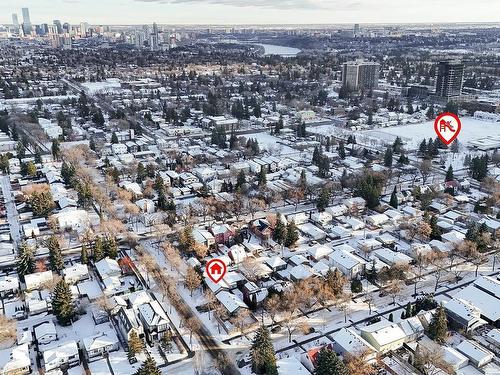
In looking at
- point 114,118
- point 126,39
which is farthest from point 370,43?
point 114,118

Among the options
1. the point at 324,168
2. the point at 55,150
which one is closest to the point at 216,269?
the point at 324,168

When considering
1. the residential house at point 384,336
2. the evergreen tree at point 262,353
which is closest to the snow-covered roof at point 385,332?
the residential house at point 384,336

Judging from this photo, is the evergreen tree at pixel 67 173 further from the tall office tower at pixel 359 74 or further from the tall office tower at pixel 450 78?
the tall office tower at pixel 450 78

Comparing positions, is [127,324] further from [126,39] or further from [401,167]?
[126,39]

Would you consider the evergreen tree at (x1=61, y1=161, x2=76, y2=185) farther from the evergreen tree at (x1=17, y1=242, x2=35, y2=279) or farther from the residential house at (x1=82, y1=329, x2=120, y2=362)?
the residential house at (x1=82, y1=329, x2=120, y2=362)

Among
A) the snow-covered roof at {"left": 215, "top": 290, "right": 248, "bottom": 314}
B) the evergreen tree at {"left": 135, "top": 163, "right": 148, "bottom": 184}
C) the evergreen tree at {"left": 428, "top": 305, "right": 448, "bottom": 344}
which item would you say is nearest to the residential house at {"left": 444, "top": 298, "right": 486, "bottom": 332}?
the evergreen tree at {"left": 428, "top": 305, "right": 448, "bottom": 344}

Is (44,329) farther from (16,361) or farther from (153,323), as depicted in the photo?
(153,323)

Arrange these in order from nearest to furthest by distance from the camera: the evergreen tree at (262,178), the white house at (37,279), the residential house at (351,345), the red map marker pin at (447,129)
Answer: the residential house at (351,345) → the white house at (37,279) → the evergreen tree at (262,178) → the red map marker pin at (447,129)
